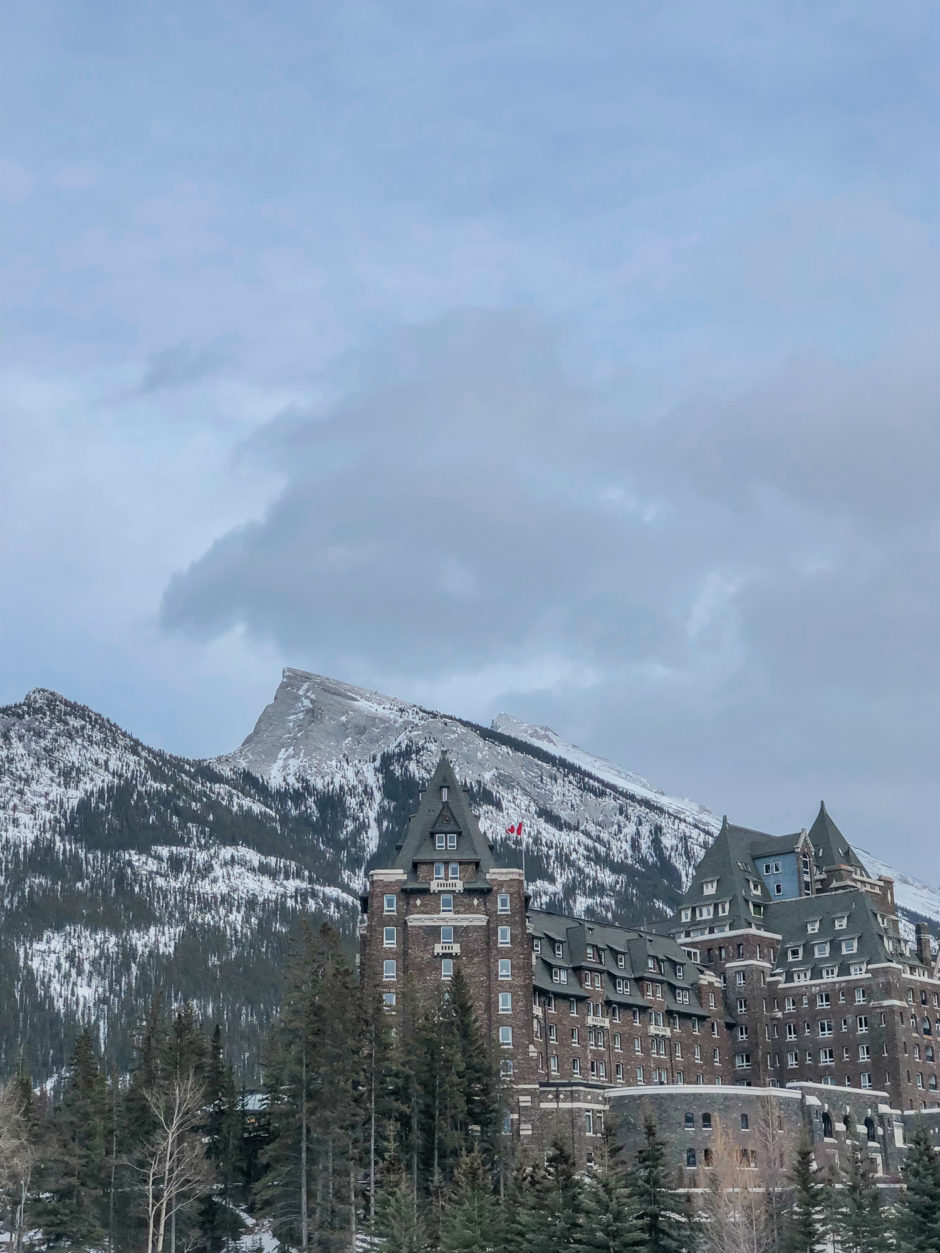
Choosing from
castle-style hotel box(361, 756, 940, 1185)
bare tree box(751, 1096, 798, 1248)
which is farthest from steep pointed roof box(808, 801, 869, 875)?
bare tree box(751, 1096, 798, 1248)

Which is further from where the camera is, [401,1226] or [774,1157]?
[774,1157]

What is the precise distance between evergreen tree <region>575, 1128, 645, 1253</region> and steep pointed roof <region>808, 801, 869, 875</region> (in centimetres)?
9469

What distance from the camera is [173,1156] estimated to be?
97500mm

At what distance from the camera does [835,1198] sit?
318 ft

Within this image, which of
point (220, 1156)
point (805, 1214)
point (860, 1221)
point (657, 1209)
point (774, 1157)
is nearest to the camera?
point (657, 1209)

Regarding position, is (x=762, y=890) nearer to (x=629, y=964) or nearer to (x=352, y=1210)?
(x=629, y=964)

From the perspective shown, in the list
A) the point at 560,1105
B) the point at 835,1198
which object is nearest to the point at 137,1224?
the point at 560,1105

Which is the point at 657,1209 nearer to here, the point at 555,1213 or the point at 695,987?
the point at 555,1213

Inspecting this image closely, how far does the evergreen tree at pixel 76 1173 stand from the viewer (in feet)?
338

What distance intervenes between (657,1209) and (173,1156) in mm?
30017

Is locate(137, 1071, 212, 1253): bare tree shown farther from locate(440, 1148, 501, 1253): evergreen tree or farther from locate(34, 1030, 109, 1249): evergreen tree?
locate(440, 1148, 501, 1253): evergreen tree

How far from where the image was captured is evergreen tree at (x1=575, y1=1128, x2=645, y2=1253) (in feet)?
264

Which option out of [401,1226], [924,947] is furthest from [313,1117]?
[924,947]

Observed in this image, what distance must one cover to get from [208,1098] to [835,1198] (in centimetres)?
4222
